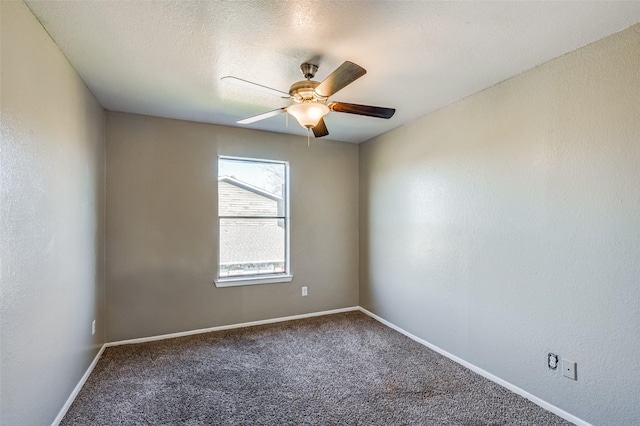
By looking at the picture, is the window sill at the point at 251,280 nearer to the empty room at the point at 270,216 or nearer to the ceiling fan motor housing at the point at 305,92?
the empty room at the point at 270,216

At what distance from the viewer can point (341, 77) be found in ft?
5.87

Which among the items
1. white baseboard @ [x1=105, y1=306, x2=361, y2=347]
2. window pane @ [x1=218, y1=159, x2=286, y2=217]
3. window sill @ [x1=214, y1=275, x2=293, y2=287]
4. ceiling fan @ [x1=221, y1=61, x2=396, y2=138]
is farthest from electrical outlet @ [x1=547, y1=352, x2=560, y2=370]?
window pane @ [x1=218, y1=159, x2=286, y2=217]

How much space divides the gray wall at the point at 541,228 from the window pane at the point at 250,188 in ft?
5.36

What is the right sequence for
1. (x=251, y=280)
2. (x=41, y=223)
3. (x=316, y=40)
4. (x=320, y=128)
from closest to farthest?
(x=41, y=223), (x=316, y=40), (x=320, y=128), (x=251, y=280)

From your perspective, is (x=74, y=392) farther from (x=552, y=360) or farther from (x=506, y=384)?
(x=552, y=360)

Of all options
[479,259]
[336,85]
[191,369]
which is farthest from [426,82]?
[191,369]

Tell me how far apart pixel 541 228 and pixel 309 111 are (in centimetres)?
178

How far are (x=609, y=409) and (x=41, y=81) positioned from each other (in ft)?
12.2

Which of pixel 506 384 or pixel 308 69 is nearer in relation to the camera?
pixel 308 69

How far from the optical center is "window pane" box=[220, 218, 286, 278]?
372 cm

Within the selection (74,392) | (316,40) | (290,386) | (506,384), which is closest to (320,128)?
(316,40)

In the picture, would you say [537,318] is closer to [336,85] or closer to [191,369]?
[336,85]

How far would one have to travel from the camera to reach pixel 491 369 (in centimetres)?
252

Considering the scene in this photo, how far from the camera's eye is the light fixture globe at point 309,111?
2109 mm
